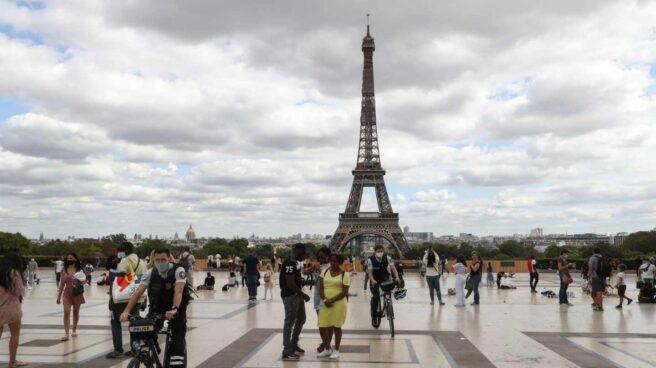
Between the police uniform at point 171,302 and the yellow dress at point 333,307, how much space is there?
9.62 feet

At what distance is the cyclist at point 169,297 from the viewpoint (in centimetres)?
706

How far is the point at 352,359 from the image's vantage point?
937cm

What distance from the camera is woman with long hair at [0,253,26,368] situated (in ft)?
28.0

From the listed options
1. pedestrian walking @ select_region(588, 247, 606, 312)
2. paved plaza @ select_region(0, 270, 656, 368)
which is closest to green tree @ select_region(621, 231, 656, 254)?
pedestrian walking @ select_region(588, 247, 606, 312)

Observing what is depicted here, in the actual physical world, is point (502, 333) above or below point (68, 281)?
below

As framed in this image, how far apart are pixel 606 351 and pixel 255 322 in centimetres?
729

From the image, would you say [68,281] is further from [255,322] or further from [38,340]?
[255,322]

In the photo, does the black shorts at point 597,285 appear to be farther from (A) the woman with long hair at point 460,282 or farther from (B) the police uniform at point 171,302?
(B) the police uniform at point 171,302

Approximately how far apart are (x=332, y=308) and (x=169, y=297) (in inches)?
124

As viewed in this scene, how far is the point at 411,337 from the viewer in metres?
11.6

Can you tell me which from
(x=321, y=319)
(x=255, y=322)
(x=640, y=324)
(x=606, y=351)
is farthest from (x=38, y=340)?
(x=640, y=324)

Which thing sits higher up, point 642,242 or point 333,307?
point 642,242

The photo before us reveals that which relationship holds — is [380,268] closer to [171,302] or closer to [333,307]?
[333,307]

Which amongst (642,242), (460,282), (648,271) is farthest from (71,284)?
(642,242)
